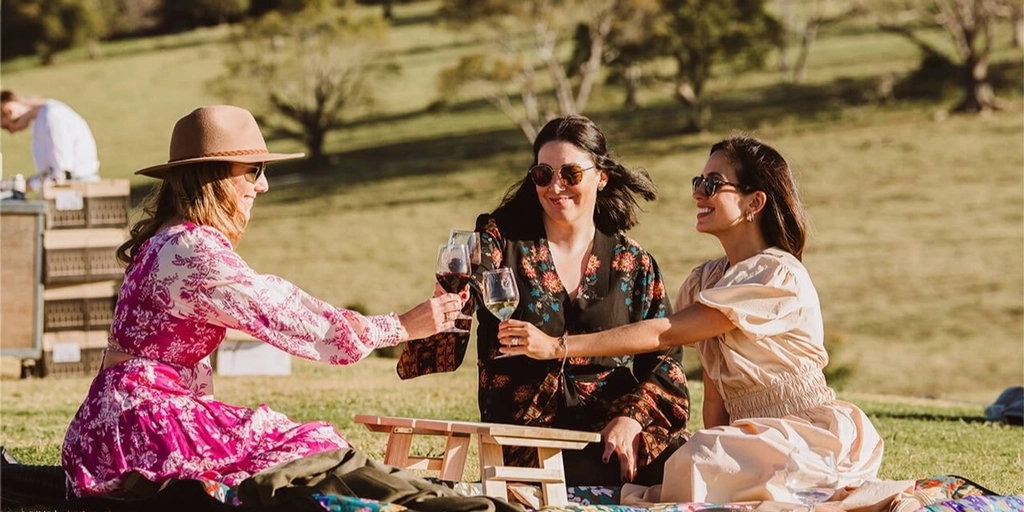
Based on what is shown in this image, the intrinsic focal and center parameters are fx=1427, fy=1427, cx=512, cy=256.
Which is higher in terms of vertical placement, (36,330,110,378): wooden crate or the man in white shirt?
the man in white shirt

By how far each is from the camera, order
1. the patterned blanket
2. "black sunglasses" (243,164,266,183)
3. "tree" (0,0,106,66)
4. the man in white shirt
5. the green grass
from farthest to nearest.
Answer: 1. "tree" (0,0,106,66)
2. the man in white shirt
3. the green grass
4. "black sunglasses" (243,164,266,183)
5. the patterned blanket

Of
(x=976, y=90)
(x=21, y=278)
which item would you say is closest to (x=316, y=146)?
(x=976, y=90)

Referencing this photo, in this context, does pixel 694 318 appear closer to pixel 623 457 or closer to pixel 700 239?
pixel 623 457

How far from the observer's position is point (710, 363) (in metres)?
5.86

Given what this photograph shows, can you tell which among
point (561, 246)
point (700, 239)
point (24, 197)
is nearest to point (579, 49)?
point (700, 239)

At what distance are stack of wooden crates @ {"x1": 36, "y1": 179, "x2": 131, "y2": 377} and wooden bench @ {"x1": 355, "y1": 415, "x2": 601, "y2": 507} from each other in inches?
344

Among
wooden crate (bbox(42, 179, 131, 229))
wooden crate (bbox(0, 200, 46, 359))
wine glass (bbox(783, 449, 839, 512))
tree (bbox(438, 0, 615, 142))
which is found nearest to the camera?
wine glass (bbox(783, 449, 839, 512))

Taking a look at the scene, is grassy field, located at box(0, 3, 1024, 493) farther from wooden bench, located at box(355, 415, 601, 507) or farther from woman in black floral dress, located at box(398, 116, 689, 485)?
wooden bench, located at box(355, 415, 601, 507)

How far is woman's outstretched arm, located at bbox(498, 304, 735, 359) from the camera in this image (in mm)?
5551

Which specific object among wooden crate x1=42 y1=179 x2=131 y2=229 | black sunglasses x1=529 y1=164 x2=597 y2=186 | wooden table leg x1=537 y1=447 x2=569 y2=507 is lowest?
wooden table leg x1=537 y1=447 x2=569 y2=507

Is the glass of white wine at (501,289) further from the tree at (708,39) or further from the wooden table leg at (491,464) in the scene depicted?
the tree at (708,39)

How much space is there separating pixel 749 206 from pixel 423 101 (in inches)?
1828

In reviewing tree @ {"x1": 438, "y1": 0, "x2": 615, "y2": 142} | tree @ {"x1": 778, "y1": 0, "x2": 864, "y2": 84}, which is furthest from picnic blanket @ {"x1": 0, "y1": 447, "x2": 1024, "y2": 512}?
tree @ {"x1": 778, "y1": 0, "x2": 864, "y2": 84}

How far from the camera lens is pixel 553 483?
17.5 feet
